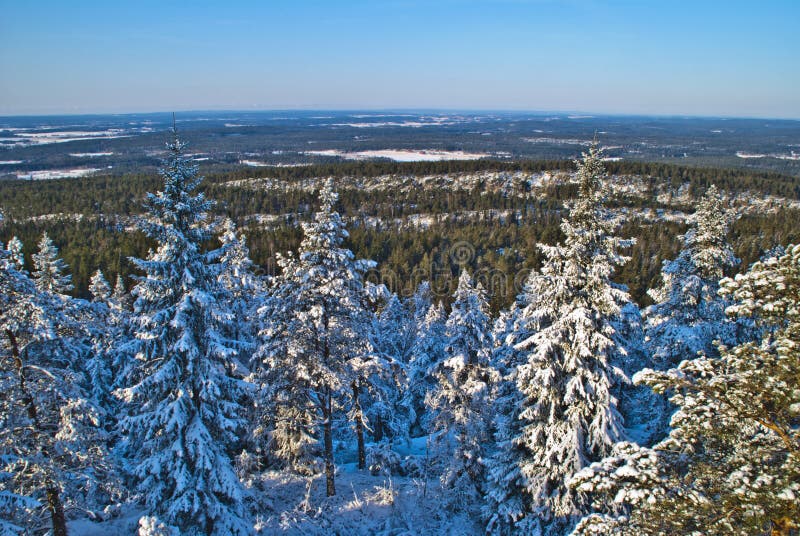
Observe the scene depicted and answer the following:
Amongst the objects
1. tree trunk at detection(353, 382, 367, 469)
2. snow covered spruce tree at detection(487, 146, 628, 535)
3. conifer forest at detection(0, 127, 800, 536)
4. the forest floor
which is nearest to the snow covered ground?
conifer forest at detection(0, 127, 800, 536)

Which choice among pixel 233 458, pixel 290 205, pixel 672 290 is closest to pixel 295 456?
pixel 233 458

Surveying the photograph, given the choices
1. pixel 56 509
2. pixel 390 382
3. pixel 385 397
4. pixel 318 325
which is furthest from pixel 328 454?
pixel 56 509

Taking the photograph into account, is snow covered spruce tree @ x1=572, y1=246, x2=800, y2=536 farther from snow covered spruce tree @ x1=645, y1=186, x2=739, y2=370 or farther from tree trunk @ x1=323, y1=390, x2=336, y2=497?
tree trunk @ x1=323, y1=390, x2=336, y2=497

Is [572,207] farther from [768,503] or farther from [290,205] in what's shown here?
[290,205]

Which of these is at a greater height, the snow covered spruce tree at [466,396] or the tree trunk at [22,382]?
the tree trunk at [22,382]

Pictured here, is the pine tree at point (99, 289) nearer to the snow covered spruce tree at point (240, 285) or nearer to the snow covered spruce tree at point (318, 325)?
the snow covered spruce tree at point (240, 285)

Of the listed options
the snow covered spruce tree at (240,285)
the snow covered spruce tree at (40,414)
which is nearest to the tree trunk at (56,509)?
the snow covered spruce tree at (40,414)
